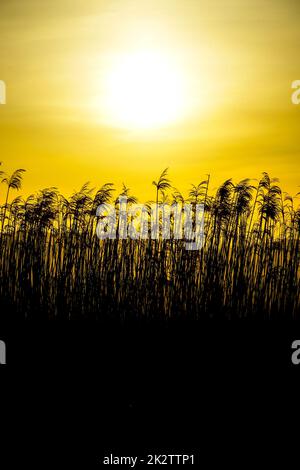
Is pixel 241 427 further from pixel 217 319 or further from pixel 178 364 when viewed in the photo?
pixel 217 319

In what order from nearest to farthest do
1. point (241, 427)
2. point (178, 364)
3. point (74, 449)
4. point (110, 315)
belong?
point (74, 449)
point (241, 427)
point (178, 364)
point (110, 315)

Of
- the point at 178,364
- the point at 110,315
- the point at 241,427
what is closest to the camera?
the point at 241,427

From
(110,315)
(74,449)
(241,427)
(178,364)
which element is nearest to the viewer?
(74,449)

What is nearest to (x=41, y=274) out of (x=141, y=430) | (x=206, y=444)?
(x=141, y=430)

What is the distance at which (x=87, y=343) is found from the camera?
6.62 meters

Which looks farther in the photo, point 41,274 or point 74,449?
point 41,274

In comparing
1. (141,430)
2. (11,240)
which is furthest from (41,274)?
(141,430)

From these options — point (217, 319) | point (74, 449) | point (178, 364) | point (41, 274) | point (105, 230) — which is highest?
point (105, 230)

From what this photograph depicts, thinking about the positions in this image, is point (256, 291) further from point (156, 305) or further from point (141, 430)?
point (141, 430)

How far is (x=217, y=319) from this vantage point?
680 cm

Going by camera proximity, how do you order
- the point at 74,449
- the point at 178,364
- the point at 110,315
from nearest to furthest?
the point at 74,449, the point at 178,364, the point at 110,315

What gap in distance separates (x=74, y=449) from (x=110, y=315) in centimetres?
193

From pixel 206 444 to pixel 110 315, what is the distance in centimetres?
202

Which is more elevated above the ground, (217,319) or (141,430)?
(217,319)
